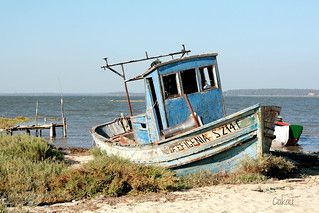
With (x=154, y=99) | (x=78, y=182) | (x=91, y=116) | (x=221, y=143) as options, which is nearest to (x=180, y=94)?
(x=154, y=99)

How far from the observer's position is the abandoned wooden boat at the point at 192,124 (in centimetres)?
1077

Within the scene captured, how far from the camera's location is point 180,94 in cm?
1220

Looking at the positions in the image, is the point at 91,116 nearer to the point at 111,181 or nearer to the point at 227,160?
the point at 227,160

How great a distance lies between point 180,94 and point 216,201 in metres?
4.32

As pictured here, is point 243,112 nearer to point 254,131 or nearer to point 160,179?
point 254,131

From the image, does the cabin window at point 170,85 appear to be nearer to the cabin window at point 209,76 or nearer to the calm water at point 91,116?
the cabin window at point 209,76

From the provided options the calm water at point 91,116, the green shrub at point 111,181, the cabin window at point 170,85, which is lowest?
the calm water at point 91,116

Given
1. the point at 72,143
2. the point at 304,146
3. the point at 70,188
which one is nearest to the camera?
the point at 70,188

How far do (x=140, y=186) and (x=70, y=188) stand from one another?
1.52m

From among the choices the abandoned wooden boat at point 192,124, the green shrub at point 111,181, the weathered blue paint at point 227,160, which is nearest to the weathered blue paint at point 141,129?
the abandoned wooden boat at point 192,124

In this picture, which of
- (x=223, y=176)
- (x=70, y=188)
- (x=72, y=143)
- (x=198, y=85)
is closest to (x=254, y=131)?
(x=223, y=176)

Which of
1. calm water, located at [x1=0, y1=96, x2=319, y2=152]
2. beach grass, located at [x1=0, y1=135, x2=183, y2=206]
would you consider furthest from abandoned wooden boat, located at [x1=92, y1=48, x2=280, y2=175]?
calm water, located at [x1=0, y1=96, x2=319, y2=152]

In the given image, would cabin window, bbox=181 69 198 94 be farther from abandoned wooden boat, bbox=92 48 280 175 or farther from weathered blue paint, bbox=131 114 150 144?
weathered blue paint, bbox=131 114 150 144

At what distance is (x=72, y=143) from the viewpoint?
26297 mm
